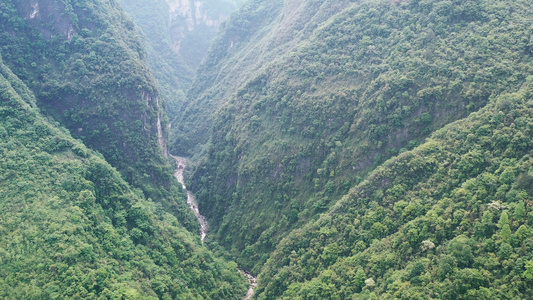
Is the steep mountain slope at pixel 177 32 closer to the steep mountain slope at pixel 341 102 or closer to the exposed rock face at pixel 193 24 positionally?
the exposed rock face at pixel 193 24

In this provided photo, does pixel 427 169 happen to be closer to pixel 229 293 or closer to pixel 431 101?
pixel 431 101

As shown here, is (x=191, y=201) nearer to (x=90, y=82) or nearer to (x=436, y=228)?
(x=90, y=82)

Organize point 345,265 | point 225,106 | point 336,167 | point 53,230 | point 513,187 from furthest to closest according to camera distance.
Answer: point 225,106, point 336,167, point 345,265, point 53,230, point 513,187

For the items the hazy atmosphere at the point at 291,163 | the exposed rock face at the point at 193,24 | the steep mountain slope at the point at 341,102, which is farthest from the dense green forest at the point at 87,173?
the exposed rock face at the point at 193,24

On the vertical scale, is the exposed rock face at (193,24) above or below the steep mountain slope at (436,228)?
above

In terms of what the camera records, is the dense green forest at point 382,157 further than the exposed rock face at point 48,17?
No

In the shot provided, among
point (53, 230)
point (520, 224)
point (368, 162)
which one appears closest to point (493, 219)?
point (520, 224)
